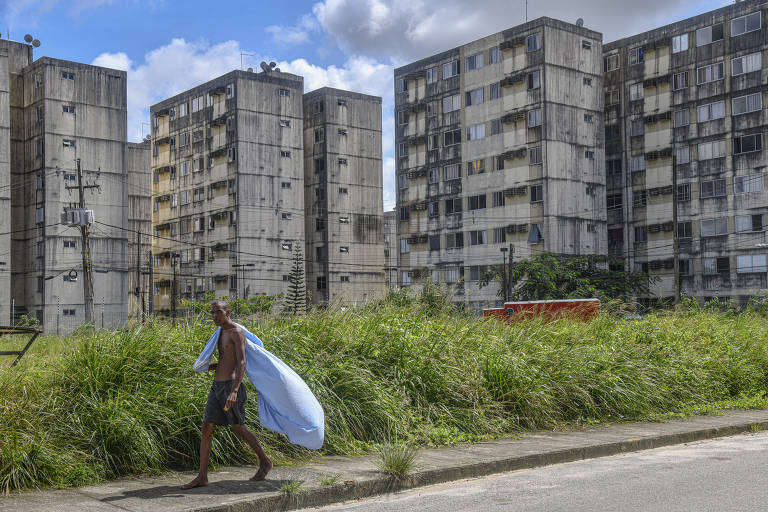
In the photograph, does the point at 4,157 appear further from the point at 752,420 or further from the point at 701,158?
the point at 752,420

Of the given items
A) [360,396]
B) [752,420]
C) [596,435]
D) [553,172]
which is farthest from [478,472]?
[553,172]

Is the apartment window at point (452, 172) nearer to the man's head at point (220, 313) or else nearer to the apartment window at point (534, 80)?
the apartment window at point (534, 80)

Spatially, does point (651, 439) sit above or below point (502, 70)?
below

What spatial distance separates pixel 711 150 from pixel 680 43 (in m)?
8.64

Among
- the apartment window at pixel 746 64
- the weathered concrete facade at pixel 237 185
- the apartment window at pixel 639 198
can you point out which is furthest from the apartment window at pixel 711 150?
the weathered concrete facade at pixel 237 185

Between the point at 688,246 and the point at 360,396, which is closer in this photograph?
the point at 360,396

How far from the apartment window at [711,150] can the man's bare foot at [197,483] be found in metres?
60.9

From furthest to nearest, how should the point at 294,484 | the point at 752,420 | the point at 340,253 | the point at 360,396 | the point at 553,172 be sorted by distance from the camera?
the point at 340,253 < the point at 553,172 < the point at 752,420 < the point at 360,396 < the point at 294,484

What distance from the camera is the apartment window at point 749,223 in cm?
6009

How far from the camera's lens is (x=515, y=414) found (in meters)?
13.0

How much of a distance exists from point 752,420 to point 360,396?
22.7 ft

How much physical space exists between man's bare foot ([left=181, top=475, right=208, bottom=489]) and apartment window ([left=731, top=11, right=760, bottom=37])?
62011 millimetres

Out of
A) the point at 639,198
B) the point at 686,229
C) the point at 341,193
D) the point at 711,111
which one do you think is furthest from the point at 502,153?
the point at 341,193

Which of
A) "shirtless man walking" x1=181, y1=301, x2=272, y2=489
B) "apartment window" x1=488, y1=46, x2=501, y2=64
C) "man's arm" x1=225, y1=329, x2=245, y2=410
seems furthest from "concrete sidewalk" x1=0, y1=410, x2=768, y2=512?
"apartment window" x1=488, y1=46, x2=501, y2=64
